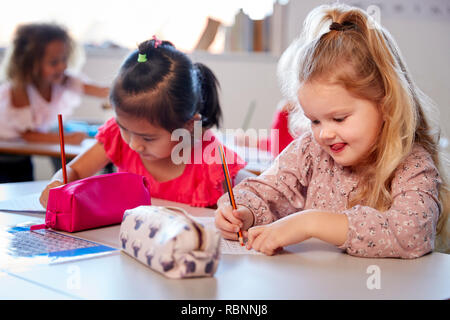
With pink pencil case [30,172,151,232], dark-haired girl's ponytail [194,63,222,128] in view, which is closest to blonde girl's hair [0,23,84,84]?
dark-haired girl's ponytail [194,63,222,128]

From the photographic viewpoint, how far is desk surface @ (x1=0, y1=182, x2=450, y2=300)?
2.36ft

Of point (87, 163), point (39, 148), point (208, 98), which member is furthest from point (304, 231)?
point (39, 148)

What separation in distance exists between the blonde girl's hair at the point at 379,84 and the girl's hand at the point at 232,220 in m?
0.23

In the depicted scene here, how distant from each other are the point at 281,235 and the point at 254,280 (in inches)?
6.1

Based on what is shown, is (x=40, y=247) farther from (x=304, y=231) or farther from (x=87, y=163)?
(x=87, y=163)

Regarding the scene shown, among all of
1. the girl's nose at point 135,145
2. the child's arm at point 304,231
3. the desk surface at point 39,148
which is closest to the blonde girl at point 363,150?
the child's arm at point 304,231

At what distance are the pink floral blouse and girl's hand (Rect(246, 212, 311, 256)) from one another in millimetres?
75

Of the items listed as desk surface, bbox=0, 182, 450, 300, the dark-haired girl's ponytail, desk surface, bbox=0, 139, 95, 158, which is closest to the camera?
desk surface, bbox=0, 182, 450, 300

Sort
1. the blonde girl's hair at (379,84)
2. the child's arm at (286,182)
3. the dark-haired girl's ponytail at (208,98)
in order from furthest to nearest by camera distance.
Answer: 1. the dark-haired girl's ponytail at (208,98)
2. the child's arm at (286,182)
3. the blonde girl's hair at (379,84)

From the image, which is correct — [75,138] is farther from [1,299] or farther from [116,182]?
[1,299]

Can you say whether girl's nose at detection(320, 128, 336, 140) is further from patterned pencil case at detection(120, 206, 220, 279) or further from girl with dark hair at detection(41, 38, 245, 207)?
girl with dark hair at detection(41, 38, 245, 207)

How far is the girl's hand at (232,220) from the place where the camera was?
1.01 m

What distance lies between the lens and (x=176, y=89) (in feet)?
4.56

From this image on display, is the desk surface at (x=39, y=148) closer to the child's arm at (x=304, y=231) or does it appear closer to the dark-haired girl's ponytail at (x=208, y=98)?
the dark-haired girl's ponytail at (x=208, y=98)
